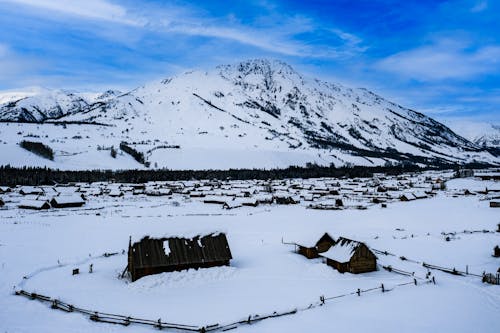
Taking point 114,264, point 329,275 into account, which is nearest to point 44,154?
point 114,264

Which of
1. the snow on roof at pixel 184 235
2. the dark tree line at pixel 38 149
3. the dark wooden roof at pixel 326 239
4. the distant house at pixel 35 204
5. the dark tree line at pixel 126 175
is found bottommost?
the dark wooden roof at pixel 326 239

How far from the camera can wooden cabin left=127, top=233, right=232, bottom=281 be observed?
26.9 meters

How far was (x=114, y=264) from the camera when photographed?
30.7m

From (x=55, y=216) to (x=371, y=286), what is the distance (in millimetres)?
50622

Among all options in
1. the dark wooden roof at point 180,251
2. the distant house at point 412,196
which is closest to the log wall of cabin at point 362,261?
the dark wooden roof at point 180,251

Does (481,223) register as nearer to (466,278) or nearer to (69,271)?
(466,278)

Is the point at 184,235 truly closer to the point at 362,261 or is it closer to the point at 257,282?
the point at 257,282

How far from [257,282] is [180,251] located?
6229mm

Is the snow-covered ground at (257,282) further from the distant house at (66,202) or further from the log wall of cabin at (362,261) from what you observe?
the distant house at (66,202)

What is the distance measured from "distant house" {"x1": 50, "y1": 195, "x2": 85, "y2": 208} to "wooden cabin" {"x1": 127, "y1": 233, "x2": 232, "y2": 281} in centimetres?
5048

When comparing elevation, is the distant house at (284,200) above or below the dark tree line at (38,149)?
below

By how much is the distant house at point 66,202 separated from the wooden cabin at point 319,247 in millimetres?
53538

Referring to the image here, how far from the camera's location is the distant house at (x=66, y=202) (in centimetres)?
7156

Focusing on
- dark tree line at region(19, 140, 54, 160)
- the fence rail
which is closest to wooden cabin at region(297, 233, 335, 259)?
the fence rail
